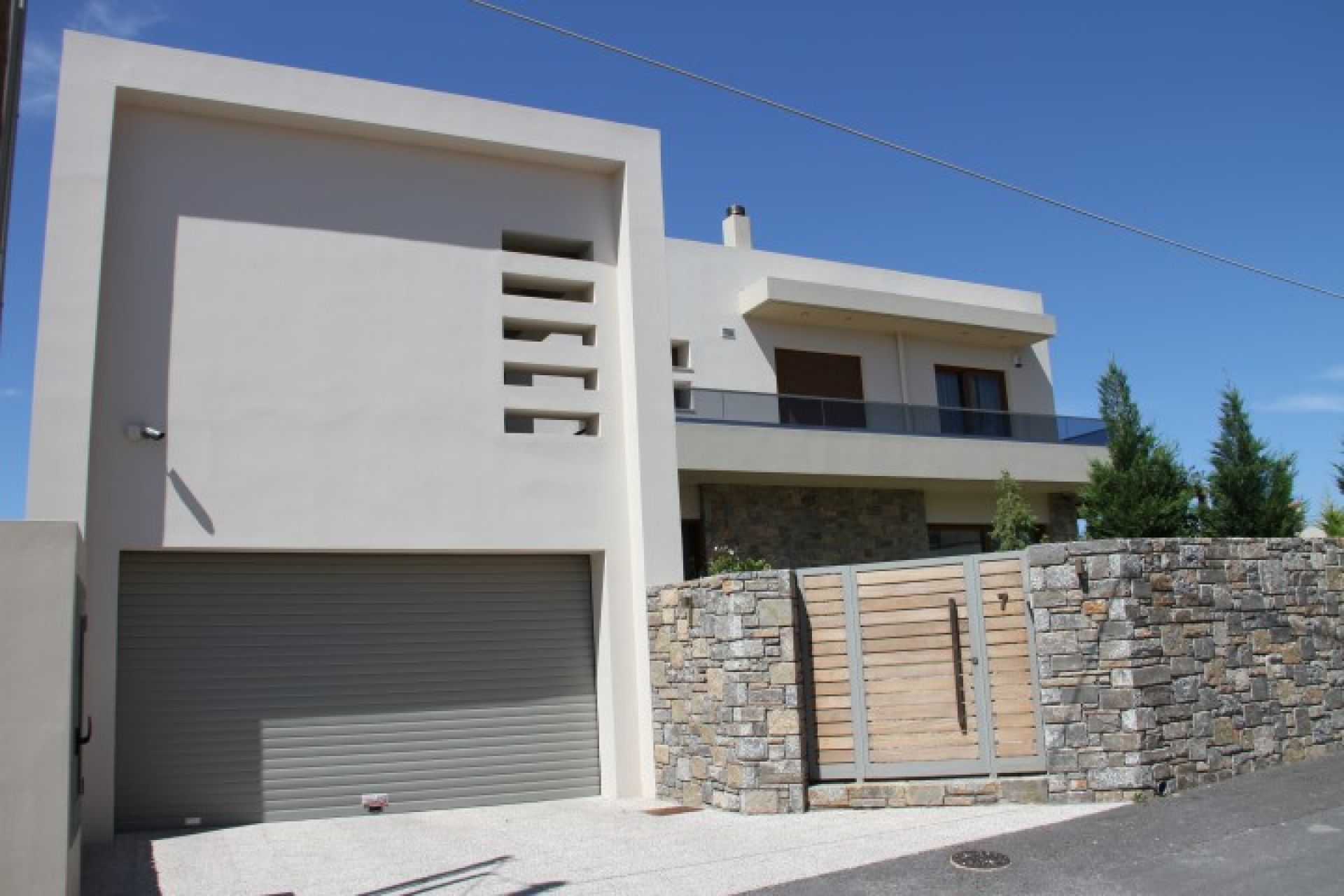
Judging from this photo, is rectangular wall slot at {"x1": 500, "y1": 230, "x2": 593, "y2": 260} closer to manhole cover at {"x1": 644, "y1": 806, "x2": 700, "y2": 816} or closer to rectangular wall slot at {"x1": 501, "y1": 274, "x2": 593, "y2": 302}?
rectangular wall slot at {"x1": 501, "y1": 274, "x2": 593, "y2": 302}

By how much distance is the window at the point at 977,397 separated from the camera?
19.4 metres

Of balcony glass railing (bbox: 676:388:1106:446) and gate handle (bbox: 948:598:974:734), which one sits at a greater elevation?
balcony glass railing (bbox: 676:388:1106:446)

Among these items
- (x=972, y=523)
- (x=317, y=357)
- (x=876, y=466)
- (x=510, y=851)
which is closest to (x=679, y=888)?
(x=510, y=851)

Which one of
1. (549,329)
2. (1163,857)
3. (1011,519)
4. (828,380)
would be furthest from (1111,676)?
(828,380)

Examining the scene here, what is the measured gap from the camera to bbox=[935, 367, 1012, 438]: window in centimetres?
1938

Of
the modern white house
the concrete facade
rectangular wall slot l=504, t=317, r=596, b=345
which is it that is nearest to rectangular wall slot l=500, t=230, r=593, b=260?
the modern white house

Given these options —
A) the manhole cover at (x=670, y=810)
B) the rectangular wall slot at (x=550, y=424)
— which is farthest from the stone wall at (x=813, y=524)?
the manhole cover at (x=670, y=810)

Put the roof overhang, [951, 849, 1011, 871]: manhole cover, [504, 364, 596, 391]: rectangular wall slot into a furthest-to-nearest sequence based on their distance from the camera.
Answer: the roof overhang, [504, 364, 596, 391]: rectangular wall slot, [951, 849, 1011, 871]: manhole cover

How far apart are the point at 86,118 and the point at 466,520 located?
17.5ft

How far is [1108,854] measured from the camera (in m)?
7.57

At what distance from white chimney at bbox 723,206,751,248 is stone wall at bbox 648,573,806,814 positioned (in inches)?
448

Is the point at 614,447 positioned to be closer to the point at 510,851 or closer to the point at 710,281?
the point at 510,851

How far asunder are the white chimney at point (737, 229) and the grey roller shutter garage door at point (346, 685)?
10.5 m

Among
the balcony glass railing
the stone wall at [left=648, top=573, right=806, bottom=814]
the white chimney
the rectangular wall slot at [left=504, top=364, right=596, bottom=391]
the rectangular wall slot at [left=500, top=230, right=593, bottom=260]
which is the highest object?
the white chimney
